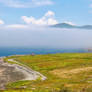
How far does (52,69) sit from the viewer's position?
456 ft

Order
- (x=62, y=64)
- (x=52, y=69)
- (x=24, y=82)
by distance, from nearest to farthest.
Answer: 1. (x=24, y=82)
2. (x=52, y=69)
3. (x=62, y=64)

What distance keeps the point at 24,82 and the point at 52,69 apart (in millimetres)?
40940

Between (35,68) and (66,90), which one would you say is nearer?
(66,90)

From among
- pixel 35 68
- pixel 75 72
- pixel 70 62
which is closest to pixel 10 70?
pixel 35 68

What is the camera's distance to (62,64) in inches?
6019

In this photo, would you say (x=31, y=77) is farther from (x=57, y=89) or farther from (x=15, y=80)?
(x=57, y=89)

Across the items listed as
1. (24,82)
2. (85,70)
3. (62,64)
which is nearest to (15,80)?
(24,82)

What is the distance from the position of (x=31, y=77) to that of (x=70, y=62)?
54.5m

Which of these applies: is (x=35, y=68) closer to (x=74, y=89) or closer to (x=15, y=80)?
(x=15, y=80)

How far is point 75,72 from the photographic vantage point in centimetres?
12556

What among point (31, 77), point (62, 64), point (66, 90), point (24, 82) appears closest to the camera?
point (66, 90)

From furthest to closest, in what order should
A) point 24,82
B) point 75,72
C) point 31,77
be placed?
point 75,72 → point 31,77 → point 24,82

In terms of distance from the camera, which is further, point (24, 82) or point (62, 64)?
point (62, 64)

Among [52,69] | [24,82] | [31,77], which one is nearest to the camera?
[24,82]
